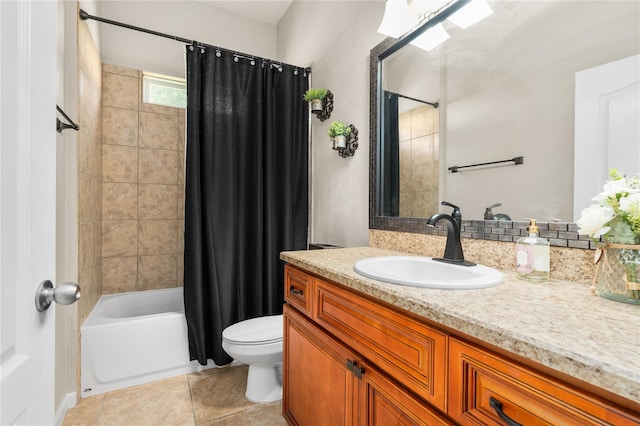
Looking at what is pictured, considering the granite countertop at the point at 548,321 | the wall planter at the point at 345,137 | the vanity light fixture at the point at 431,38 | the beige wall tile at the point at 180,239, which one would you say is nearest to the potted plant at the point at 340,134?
the wall planter at the point at 345,137

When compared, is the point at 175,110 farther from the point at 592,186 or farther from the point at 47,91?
the point at 592,186

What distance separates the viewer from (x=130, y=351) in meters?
1.92

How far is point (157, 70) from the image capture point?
8.79ft

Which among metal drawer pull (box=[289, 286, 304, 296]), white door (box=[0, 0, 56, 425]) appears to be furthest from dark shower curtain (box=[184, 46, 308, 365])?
white door (box=[0, 0, 56, 425])

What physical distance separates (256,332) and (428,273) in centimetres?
108

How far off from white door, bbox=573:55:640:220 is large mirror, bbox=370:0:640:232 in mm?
13

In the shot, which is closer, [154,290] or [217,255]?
[217,255]

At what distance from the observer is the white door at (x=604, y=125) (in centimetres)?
83

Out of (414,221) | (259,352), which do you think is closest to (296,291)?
(259,352)

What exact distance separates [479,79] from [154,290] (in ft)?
8.99

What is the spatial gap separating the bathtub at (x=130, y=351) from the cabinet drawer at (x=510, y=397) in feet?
6.25

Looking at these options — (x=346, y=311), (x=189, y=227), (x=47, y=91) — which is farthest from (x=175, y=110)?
(x=346, y=311)

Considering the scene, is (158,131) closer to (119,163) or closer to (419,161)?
(119,163)

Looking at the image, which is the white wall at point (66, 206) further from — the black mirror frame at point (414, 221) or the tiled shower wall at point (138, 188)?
the black mirror frame at point (414, 221)
